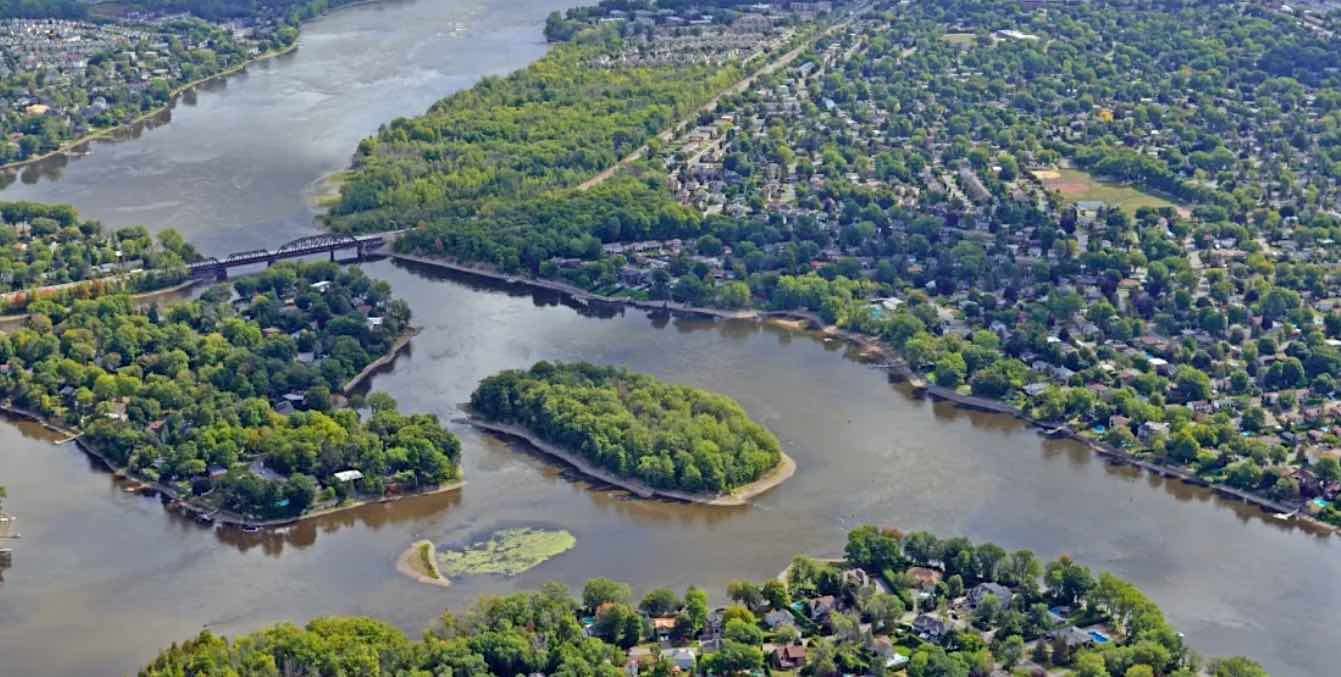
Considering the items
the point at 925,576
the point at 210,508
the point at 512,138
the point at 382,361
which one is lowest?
the point at 210,508

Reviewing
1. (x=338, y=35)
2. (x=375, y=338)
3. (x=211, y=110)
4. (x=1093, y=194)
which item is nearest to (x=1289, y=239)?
(x=1093, y=194)

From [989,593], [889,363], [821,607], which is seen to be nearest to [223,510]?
[821,607]

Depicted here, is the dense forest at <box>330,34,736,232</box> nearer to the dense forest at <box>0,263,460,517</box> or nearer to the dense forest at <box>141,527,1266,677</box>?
the dense forest at <box>0,263,460,517</box>

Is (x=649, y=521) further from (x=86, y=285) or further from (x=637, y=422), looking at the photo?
(x=86, y=285)

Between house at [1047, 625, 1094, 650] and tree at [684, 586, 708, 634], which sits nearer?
house at [1047, 625, 1094, 650]

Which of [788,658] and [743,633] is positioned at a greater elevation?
[743,633]

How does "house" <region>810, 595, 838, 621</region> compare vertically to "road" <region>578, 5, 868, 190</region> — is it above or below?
below

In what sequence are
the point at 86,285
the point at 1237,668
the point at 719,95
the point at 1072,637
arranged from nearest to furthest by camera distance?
the point at 1237,668, the point at 1072,637, the point at 86,285, the point at 719,95

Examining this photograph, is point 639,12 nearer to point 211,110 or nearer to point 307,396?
point 211,110

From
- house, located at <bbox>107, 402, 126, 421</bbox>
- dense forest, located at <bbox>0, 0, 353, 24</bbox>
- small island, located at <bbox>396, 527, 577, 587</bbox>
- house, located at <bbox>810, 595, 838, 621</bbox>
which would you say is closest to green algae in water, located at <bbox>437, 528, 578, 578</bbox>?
small island, located at <bbox>396, 527, 577, 587</bbox>
